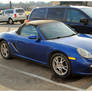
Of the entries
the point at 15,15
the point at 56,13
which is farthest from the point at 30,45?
the point at 15,15

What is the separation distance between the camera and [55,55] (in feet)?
15.6

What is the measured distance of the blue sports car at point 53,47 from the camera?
4434 mm

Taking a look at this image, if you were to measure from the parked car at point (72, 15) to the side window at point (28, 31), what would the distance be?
2606 mm

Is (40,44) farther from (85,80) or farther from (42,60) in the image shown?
(85,80)

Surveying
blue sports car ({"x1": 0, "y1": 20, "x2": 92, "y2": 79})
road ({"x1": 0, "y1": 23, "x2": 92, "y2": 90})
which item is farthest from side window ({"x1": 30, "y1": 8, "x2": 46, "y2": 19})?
road ({"x1": 0, "y1": 23, "x2": 92, "y2": 90})

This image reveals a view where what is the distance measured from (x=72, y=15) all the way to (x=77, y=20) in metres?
0.35

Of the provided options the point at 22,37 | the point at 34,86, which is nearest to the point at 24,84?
the point at 34,86

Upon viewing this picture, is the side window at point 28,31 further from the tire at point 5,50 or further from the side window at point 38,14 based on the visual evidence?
the side window at point 38,14

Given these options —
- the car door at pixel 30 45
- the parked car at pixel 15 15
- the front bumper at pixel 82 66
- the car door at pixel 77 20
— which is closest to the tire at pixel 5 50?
the car door at pixel 30 45

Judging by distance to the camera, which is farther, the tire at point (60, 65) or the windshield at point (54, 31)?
the windshield at point (54, 31)

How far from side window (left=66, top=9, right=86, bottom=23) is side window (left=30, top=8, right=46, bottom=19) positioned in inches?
51.9

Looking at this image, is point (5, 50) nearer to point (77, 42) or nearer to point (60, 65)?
point (60, 65)

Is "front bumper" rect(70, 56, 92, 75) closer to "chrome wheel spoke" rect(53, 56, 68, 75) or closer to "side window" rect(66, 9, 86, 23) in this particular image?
"chrome wheel spoke" rect(53, 56, 68, 75)

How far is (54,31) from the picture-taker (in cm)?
550
